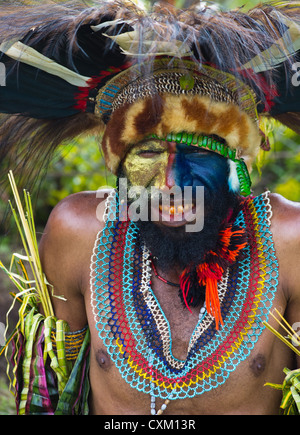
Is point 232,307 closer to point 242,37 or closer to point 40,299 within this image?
point 40,299

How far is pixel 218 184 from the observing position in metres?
2.53

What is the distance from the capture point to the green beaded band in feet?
8.00

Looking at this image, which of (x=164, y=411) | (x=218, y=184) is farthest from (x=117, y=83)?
(x=164, y=411)

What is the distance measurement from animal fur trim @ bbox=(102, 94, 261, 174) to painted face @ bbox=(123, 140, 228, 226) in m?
0.07

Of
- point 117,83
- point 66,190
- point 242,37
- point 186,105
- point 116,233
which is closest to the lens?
point 242,37

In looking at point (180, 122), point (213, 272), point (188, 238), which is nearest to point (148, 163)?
point (180, 122)

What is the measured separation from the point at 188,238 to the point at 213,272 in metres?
0.21

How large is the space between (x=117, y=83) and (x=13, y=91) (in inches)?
17.8

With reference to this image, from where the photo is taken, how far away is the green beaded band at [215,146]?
2.44 metres

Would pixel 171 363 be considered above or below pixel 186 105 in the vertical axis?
below

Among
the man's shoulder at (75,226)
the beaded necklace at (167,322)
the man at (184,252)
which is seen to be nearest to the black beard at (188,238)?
the man at (184,252)

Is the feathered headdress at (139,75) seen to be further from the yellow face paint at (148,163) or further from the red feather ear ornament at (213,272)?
the red feather ear ornament at (213,272)

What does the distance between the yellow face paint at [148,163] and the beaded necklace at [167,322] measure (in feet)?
1.36
